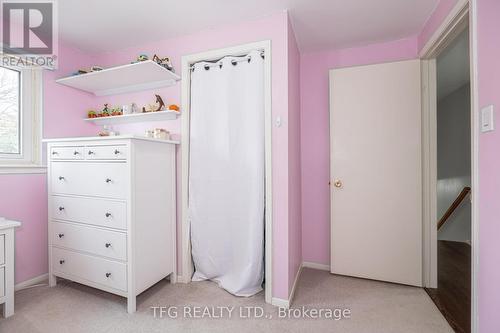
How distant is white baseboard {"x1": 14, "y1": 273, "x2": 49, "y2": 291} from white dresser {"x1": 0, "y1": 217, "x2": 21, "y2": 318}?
15.5 inches

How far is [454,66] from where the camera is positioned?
3.06 metres

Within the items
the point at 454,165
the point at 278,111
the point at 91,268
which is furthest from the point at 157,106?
the point at 454,165

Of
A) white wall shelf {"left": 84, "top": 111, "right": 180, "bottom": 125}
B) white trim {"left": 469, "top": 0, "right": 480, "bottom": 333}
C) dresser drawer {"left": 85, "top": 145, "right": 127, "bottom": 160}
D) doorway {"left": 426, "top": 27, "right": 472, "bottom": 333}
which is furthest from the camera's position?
doorway {"left": 426, "top": 27, "right": 472, "bottom": 333}

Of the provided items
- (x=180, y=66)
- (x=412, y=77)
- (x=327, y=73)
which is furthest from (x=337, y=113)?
(x=180, y=66)

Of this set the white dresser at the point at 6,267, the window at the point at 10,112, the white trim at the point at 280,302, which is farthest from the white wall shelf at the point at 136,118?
the white trim at the point at 280,302

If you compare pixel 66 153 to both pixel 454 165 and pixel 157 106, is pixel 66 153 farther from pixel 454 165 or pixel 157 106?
pixel 454 165

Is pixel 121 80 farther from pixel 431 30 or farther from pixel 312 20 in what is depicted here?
pixel 431 30

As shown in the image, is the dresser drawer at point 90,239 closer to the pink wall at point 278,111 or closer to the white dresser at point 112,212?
the white dresser at point 112,212

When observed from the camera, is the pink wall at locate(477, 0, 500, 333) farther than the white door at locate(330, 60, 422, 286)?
No

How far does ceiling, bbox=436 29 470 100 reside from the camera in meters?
2.42

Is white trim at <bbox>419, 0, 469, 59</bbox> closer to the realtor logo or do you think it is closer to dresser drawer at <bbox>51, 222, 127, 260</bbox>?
dresser drawer at <bbox>51, 222, 127, 260</bbox>

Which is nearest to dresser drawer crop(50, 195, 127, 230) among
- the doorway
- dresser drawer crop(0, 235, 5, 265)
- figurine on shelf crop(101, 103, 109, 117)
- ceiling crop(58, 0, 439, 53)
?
dresser drawer crop(0, 235, 5, 265)

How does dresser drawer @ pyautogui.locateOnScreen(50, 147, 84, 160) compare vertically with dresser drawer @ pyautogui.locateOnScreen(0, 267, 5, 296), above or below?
above

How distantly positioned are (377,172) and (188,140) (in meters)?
1.82
